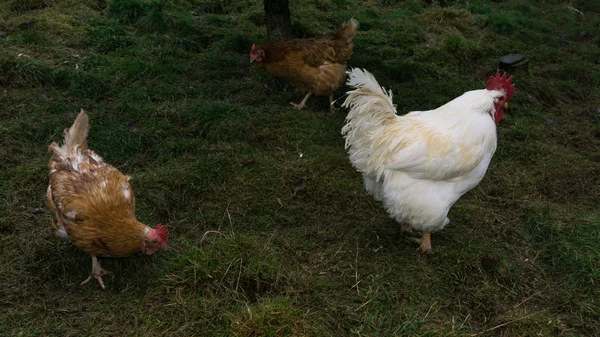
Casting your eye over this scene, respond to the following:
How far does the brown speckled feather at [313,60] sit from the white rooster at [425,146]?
7.03 ft

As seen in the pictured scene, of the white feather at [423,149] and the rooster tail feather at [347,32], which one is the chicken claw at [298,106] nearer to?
the rooster tail feather at [347,32]

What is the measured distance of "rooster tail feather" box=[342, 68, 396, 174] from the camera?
3402 mm

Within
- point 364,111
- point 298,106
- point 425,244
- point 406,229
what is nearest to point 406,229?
point 406,229

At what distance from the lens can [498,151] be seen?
16.8 feet

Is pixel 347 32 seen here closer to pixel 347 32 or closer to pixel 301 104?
pixel 347 32

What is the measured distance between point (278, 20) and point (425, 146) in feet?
12.0

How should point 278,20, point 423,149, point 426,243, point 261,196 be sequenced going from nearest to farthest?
point 423,149
point 426,243
point 261,196
point 278,20

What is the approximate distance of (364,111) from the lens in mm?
3475

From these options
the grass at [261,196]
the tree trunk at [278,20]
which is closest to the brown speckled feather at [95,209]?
the grass at [261,196]

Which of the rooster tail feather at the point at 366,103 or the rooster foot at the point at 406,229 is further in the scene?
the rooster foot at the point at 406,229

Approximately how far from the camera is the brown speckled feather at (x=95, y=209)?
303 centimetres

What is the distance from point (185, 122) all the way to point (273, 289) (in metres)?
2.66

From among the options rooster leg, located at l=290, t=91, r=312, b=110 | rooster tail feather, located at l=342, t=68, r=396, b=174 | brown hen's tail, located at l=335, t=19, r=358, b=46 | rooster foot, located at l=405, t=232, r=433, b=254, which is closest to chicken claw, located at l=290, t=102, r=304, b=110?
rooster leg, located at l=290, t=91, r=312, b=110

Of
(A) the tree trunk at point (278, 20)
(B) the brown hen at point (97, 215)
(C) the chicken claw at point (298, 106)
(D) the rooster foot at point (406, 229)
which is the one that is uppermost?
(A) the tree trunk at point (278, 20)
